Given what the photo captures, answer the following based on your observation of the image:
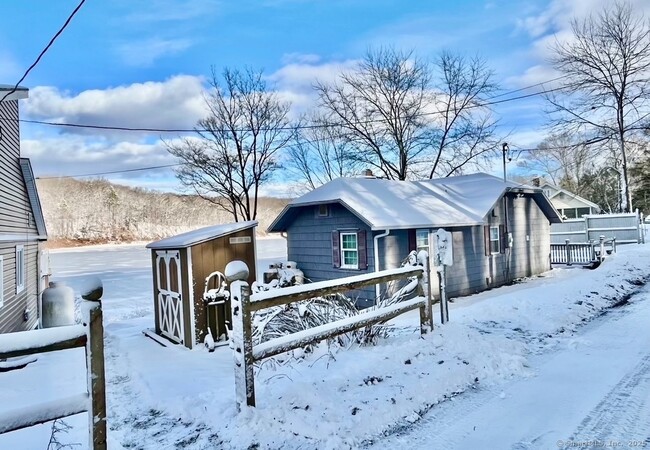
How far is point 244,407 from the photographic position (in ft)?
11.4

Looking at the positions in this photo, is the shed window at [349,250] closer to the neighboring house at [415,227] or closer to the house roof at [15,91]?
the neighboring house at [415,227]

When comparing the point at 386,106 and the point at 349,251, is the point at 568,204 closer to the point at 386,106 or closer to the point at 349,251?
the point at 386,106

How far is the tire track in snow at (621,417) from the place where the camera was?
123 inches

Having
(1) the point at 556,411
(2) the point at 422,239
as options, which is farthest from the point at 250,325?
(2) the point at 422,239

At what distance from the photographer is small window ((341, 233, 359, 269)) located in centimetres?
1225

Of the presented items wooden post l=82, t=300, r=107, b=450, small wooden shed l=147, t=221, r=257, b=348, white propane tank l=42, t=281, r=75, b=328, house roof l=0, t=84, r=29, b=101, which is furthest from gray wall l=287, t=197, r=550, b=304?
wooden post l=82, t=300, r=107, b=450

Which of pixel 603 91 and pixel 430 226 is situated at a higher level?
pixel 603 91

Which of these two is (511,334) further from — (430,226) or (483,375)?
(430,226)

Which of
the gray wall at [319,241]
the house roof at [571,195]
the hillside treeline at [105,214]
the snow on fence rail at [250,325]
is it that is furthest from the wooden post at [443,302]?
the hillside treeline at [105,214]

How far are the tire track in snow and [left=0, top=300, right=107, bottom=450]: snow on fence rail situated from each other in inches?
129

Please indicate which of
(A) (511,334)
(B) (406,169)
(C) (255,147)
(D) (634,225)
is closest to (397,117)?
(B) (406,169)

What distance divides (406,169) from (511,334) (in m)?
20.8

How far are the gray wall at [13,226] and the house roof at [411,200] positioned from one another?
7244 millimetres

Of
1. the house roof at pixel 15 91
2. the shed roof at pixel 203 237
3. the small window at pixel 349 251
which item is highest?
the house roof at pixel 15 91
